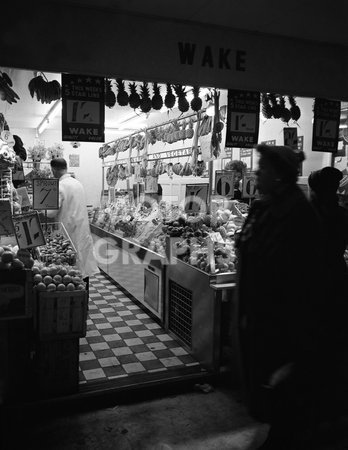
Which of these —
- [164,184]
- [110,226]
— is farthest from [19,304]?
[164,184]

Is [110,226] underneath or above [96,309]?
above

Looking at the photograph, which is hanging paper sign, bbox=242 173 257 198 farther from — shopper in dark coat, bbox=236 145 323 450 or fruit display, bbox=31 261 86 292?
shopper in dark coat, bbox=236 145 323 450

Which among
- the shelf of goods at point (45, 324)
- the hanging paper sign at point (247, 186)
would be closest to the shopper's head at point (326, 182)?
the hanging paper sign at point (247, 186)

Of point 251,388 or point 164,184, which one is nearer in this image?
point 251,388

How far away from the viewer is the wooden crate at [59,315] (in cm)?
367

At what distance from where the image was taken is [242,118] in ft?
16.1

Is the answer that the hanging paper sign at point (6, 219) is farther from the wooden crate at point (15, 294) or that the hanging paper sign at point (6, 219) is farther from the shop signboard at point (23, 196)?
the shop signboard at point (23, 196)

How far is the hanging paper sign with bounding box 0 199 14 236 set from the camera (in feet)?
12.1

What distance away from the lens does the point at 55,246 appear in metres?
4.89

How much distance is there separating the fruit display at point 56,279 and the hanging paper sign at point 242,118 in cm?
230

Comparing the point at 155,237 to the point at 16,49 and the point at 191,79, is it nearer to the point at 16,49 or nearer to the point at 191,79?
the point at 191,79

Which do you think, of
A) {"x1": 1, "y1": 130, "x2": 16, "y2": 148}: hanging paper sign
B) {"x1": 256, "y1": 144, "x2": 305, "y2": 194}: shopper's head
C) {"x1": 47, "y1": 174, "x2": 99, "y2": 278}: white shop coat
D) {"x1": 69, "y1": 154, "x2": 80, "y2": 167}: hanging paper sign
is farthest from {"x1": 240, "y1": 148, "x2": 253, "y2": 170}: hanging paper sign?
{"x1": 69, "y1": 154, "x2": 80, "y2": 167}: hanging paper sign

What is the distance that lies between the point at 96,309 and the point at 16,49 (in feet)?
13.4

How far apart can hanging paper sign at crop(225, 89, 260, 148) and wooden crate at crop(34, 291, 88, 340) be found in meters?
2.49
